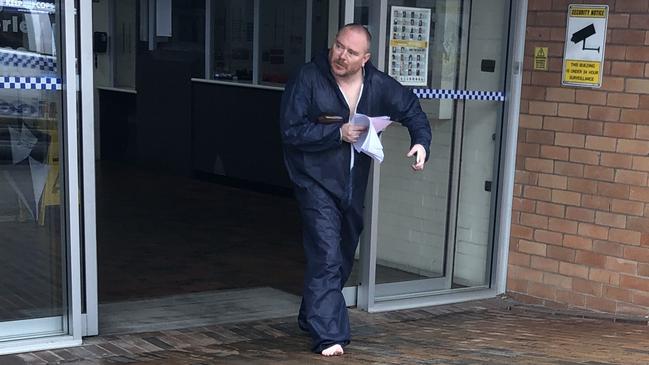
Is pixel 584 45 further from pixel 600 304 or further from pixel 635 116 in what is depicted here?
pixel 600 304

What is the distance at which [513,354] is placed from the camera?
16.1ft

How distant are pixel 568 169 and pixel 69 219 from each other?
3.32 metres

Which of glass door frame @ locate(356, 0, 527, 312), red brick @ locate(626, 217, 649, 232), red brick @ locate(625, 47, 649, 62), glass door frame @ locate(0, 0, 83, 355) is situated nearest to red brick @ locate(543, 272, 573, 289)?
glass door frame @ locate(356, 0, 527, 312)

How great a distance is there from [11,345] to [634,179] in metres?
3.89

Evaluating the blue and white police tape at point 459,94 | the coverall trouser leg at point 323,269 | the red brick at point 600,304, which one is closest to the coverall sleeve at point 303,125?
the coverall trouser leg at point 323,269

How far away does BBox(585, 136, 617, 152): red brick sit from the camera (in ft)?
19.4

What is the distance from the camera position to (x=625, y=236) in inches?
232

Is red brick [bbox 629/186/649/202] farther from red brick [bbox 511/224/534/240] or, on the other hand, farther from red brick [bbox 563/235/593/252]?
red brick [bbox 511/224/534/240]

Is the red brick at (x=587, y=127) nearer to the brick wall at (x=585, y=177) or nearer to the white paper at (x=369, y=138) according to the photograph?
the brick wall at (x=585, y=177)

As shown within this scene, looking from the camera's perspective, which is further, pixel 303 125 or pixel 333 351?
pixel 333 351

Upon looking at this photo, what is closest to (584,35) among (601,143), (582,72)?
(582,72)

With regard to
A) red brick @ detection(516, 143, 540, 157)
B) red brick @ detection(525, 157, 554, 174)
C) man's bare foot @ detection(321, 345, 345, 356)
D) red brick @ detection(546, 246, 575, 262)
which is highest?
red brick @ detection(516, 143, 540, 157)

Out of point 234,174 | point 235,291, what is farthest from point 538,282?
point 234,174

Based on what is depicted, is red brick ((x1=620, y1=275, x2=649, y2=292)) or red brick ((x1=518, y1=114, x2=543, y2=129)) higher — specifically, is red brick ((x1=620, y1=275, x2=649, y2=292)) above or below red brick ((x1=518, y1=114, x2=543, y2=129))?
below
